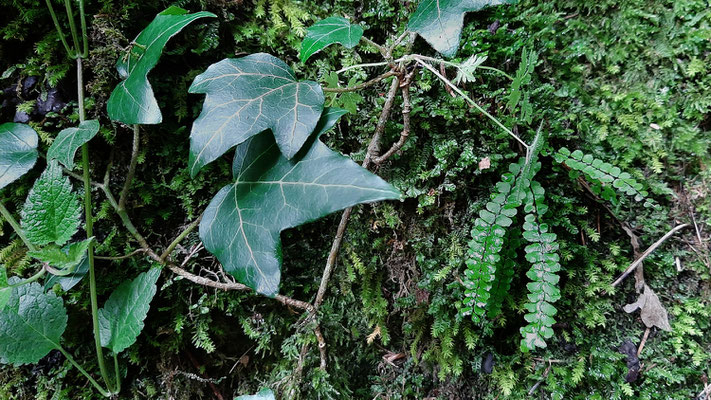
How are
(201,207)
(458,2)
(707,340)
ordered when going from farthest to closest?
(201,207), (707,340), (458,2)

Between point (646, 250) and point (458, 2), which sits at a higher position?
point (458, 2)

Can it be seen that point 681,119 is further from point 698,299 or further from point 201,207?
point 201,207

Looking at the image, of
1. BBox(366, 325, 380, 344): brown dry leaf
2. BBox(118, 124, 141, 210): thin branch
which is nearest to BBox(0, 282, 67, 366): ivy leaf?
BBox(118, 124, 141, 210): thin branch

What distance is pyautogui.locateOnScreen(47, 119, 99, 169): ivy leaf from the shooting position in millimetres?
979

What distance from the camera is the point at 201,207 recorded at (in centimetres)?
129

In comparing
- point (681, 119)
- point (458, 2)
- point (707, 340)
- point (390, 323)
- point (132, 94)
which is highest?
point (458, 2)

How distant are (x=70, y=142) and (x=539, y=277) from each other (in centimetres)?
136

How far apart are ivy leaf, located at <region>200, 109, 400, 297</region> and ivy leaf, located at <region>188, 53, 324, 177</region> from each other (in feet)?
0.17

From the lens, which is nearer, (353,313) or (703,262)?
(703,262)

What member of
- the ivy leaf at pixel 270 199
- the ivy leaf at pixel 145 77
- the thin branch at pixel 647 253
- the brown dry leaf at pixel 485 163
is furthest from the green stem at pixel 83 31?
the thin branch at pixel 647 253

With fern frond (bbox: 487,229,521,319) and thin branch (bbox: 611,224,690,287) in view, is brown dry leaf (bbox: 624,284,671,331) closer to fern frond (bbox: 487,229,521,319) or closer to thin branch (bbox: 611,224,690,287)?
thin branch (bbox: 611,224,690,287)

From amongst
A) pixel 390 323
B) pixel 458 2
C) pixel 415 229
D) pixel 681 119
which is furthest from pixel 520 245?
pixel 458 2

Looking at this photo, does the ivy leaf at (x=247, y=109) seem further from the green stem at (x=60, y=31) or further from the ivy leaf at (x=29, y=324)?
the ivy leaf at (x=29, y=324)

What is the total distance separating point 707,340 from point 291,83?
151 cm
